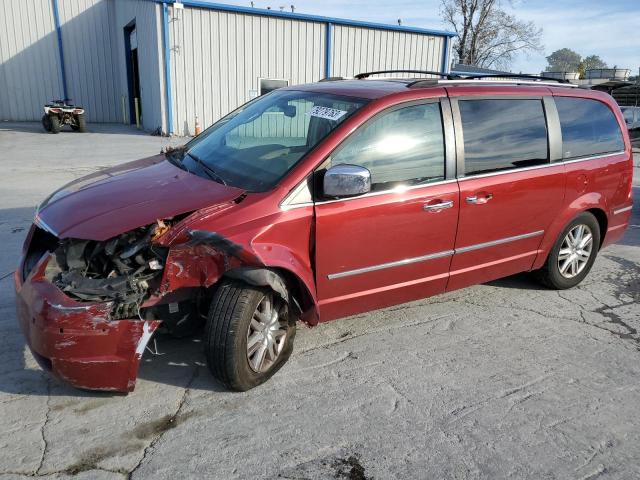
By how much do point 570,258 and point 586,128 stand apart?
1185 millimetres

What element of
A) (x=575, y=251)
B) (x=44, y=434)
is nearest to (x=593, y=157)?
(x=575, y=251)

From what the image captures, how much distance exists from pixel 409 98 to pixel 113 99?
22.2 meters

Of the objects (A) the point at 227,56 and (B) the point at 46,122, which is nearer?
(B) the point at 46,122

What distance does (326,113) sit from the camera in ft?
11.7

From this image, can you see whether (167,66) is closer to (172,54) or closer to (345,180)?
(172,54)

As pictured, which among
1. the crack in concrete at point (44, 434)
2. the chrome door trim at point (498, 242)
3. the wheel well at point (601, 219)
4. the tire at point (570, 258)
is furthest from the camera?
the wheel well at point (601, 219)

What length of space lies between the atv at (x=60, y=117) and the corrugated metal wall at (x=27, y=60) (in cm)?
465

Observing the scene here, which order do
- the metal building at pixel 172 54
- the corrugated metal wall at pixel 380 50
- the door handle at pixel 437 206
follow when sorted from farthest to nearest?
the corrugated metal wall at pixel 380 50 → the metal building at pixel 172 54 → the door handle at pixel 437 206

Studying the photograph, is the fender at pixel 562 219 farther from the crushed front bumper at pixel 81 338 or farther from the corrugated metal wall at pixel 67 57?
the corrugated metal wall at pixel 67 57

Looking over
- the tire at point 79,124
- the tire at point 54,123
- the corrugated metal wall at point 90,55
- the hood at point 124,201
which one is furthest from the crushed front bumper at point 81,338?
the corrugated metal wall at point 90,55

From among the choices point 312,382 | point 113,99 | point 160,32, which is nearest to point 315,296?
point 312,382

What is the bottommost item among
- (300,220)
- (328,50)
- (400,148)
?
(300,220)

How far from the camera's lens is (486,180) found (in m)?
3.85

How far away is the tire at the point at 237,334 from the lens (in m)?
2.94
